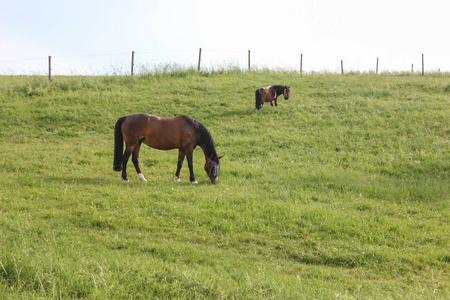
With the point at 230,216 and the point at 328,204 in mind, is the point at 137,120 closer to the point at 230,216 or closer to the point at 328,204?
the point at 230,216

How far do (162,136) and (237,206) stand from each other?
3.42m

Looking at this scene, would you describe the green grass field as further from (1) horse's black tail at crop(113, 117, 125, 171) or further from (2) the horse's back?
(2) the horse's back

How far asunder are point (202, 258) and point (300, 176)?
6.42 metres

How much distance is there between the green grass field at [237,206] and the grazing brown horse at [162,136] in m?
0.68

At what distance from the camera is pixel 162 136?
1095cm

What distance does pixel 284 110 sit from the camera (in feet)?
68.3

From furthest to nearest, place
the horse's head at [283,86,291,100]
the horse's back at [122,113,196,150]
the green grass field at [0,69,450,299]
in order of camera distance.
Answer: the horse's head at [283,86,291,100]
the horse's back at [122,113,196,150]
the green grass field at [0,69,450,299]

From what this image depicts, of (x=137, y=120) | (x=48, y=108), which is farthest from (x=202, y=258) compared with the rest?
(x=48, y=108)

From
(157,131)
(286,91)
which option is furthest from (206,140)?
(286,91)

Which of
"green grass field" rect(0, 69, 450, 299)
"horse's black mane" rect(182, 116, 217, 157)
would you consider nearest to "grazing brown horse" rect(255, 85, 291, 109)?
"green grass field" rect(0, 69, 450, 299)

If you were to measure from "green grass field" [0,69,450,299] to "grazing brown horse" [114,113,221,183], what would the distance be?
0.68 metres

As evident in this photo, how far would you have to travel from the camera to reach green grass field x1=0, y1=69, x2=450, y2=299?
500cm

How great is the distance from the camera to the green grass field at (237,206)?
5000 mm

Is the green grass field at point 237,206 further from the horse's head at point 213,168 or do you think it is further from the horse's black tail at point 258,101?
the horse's black tail at point 258,101
